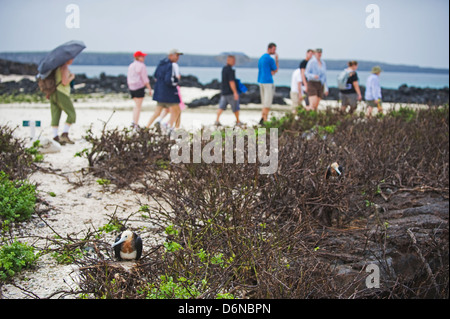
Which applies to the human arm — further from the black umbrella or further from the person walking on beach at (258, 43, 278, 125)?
the person walking on beach at (258, 43, 278, 125)

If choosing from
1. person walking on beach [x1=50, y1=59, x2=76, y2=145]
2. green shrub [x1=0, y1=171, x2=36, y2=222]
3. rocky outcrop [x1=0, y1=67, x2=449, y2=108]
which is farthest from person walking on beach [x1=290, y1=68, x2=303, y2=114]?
green shrub [x1=0, y1=171, x2=36, y2=222]

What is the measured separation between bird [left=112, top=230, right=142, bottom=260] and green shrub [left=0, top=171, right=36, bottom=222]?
1337 mm

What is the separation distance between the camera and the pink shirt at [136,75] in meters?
9.10

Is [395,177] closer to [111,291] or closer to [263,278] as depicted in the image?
[263,278]

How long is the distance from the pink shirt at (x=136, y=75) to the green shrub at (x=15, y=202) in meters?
4.65

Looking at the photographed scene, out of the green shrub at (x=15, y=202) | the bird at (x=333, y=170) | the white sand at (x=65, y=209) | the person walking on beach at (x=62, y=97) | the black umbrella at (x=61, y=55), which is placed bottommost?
the white sand at (x=65, y=209)

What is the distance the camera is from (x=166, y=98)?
8.88m

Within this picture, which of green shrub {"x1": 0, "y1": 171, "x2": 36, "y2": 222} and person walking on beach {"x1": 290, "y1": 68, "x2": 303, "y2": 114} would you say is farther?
person walking on beach {"x1": 290, "y1": 68, "x2": 303, "y2": 114}

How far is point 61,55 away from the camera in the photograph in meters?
7.95

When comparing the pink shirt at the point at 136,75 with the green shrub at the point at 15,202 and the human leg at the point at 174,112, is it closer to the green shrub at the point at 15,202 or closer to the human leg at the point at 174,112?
the human leg at the point at 174,112

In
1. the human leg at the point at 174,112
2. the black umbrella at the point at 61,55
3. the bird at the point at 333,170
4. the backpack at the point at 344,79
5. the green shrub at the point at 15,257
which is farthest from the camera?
the backpack at the point at 344,79

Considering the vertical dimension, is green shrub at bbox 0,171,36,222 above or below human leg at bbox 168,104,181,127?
below

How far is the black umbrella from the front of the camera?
7.96 metres

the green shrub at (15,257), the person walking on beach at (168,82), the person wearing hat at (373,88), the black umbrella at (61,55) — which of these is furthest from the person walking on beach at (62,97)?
the person wearing hat at (373,88)
